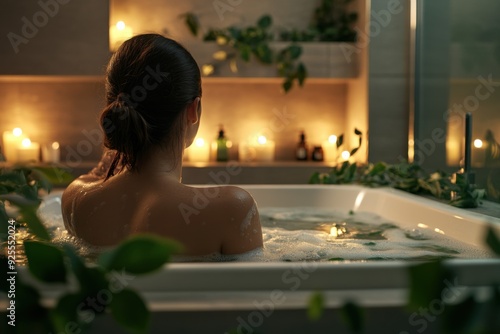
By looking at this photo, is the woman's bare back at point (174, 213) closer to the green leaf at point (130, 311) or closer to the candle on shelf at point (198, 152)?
the green leaf at point (130, 311)

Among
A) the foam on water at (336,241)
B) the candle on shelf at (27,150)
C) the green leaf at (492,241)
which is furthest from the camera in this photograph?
the candle on shelf at (27,150)

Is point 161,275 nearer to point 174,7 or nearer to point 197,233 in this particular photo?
point 197,233

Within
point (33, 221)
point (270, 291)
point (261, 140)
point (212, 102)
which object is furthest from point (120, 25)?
point (33, 221)


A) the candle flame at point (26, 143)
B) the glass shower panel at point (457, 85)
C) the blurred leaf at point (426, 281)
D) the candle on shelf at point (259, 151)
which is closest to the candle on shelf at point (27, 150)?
the candle flame at point (26, 143)

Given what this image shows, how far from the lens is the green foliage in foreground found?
2.19 metres

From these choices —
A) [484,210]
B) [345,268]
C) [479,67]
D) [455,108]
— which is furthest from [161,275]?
[455,108]

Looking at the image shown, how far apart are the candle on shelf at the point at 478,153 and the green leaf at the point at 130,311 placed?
2242mm

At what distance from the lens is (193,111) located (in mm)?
1392

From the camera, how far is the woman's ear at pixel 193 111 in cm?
139

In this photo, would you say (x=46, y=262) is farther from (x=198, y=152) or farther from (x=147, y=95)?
(x=198, y=152)

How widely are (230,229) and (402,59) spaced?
2.35 m

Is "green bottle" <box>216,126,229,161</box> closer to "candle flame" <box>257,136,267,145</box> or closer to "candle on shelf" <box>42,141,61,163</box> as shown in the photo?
"candle flame" <box>257,136,267,145</box>

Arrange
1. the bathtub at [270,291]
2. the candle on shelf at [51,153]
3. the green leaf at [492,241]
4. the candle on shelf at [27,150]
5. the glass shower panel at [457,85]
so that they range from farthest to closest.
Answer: the candle on shelf at [51,153], the candle on shelf at [27,150], the glass shower panel at [457,85], the bathtub at [270,291], the green leaf at [492,241]

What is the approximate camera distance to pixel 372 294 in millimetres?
979
